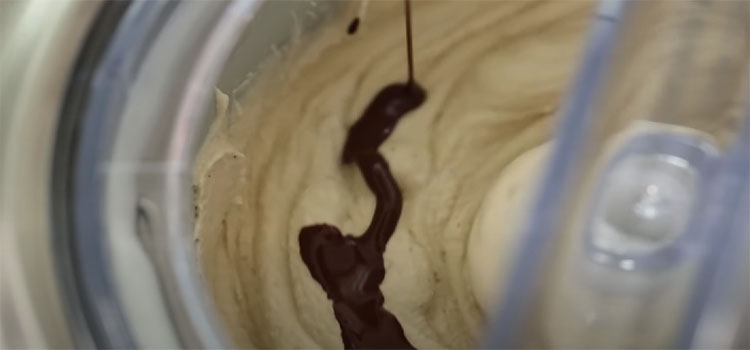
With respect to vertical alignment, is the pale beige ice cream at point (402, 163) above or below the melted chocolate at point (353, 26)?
below

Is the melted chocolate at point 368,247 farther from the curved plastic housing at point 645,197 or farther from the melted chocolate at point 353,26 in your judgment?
the curved plastic housing at point 645,197

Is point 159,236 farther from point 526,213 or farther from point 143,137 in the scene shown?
point 526,213

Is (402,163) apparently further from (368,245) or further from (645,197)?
(645,197)

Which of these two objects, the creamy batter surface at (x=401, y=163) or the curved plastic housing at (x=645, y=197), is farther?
the creamy batter surface at (x=401, y=163)

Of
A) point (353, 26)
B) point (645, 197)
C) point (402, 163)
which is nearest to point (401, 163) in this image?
point (402, 163)

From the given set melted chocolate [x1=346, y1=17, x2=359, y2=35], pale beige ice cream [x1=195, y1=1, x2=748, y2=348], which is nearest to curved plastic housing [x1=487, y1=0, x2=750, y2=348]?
pale beige ice cream [x1=195, y1=1, x2=748, y2=348]

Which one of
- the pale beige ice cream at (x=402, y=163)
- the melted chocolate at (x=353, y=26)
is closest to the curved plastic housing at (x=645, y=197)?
the pale beige ice cream at (x=402, y=163)

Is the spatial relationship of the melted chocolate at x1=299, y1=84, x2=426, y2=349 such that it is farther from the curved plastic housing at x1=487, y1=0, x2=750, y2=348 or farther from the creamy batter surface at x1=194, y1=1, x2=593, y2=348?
the curved plastic housing at x1=487, y1=0, x2=750, y2=348

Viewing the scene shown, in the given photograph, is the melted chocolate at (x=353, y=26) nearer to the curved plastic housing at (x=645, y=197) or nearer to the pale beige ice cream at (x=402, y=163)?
the pale beige ice cream at (x=402, y=163)

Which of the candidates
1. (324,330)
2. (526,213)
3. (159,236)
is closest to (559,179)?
(526,213)
